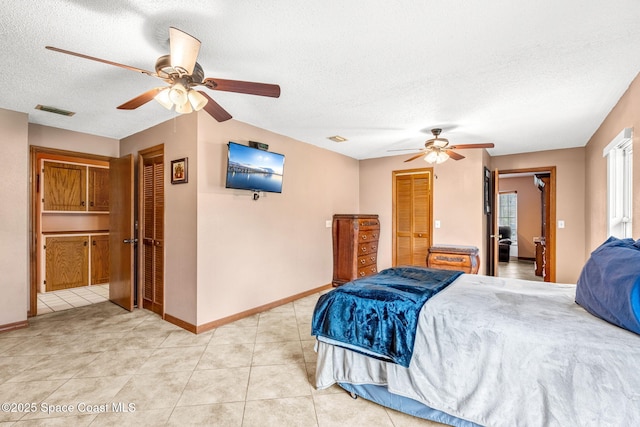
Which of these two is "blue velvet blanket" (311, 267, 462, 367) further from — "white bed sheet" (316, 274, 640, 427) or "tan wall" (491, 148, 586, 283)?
"tan wall" (491, 148, 586, 283)

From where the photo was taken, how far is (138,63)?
2.22 meters

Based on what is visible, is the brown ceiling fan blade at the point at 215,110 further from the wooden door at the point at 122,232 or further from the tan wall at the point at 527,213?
the tan wall at the point at 527,213

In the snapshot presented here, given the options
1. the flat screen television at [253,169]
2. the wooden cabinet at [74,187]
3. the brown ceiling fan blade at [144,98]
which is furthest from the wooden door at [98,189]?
the brown ceiling fan blade at [144,98]

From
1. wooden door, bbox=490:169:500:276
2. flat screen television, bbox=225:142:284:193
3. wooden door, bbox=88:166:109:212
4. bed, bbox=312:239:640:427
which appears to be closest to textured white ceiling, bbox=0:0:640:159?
flat screen television, bbox=225:142:284:193

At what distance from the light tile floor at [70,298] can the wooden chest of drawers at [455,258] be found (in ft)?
16.3

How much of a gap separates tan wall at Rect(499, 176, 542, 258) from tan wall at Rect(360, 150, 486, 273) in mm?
4767

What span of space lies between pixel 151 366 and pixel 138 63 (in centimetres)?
242

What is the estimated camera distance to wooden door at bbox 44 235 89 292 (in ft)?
16.2

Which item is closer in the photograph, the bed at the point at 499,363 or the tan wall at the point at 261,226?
the bed at the point at 499,363

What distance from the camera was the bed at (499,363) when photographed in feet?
4.33

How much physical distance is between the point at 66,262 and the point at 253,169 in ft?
13.4

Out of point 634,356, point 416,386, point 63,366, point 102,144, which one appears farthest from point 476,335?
point 102,144

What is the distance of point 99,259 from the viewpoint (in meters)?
5.49

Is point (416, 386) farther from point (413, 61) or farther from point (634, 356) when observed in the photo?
point (413, 61)
